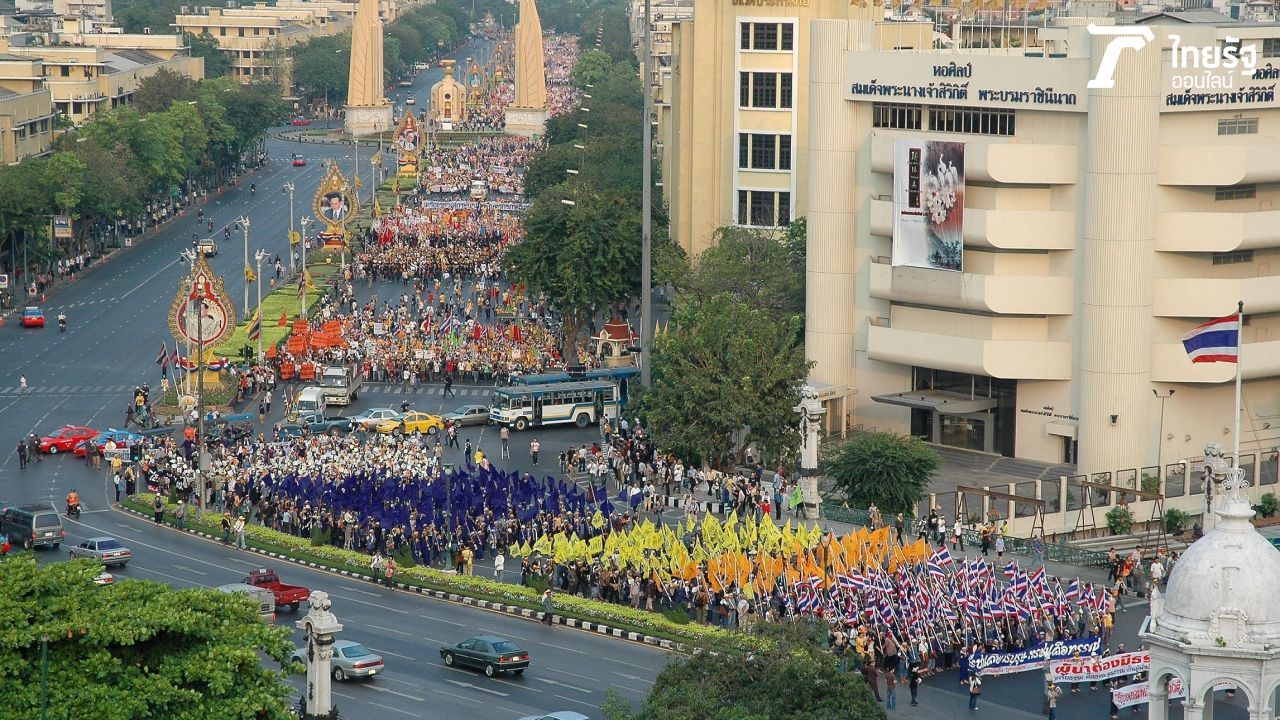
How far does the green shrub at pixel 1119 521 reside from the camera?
70.2m

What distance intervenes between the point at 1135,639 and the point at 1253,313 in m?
22.0

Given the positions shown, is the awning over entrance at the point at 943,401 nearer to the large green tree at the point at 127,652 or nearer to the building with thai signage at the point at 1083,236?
the building with thai signage at the point at 1083,236

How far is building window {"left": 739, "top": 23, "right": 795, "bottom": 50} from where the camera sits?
323 feet

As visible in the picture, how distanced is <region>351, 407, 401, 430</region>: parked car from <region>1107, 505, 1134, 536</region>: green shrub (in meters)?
29.8

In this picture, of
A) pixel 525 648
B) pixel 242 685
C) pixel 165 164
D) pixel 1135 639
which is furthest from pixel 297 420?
pixel 165 164

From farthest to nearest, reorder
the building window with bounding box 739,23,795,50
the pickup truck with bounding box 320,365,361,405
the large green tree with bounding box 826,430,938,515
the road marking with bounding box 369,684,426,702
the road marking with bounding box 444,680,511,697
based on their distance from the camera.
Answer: the building window with bounding box 739,23,795,50 < the pickup truck with bounding box 320,365,361,405 < the large green tree with bounding box 826,430,938,515 < the road marking with bounding box 444,680,511,697 < the road marking with bounding box 369,684,426,702

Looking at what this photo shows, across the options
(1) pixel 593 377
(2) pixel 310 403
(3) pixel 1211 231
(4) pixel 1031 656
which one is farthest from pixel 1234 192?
(2) pixel 310 403

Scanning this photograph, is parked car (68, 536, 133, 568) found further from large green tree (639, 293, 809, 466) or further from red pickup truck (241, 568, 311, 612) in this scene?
large green tree (639, 293, 809, 466)

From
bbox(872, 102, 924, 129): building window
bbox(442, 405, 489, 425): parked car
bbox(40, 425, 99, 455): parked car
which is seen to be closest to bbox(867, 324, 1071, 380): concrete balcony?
bbox(872, 102, 924, 129): building window

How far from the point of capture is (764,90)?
325 feet

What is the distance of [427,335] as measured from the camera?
102 metres

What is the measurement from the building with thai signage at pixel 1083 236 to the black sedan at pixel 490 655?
92.3ft

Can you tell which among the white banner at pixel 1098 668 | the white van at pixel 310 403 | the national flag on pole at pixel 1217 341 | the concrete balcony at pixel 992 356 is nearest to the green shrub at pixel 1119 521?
the concrete balcony at pixel 992 356

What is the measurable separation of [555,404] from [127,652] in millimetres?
47152
